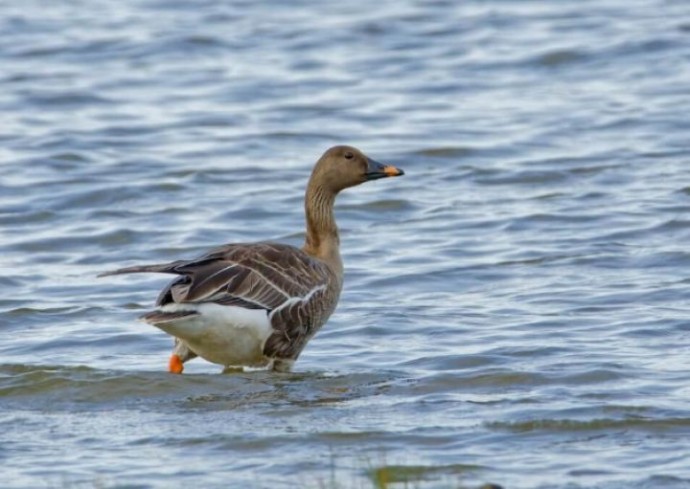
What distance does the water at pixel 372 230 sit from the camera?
8797 millimetres

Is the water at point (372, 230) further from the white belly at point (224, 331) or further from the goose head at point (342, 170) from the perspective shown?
the goose head at point (342, 170)

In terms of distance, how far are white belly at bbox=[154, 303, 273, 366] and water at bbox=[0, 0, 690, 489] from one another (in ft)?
0.55

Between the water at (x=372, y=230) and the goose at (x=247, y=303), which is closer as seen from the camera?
the water at (x=372, y=230)

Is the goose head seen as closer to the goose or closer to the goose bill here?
the goose bill

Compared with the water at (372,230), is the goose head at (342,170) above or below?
above

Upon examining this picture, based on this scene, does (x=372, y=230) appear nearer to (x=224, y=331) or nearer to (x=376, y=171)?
(x=376, y=171)

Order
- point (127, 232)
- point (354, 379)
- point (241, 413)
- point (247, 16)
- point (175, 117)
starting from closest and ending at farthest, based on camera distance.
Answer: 1. point (241, 413)
2. point (354, 379)
3. point (127, 232)
4. point (175, 117)
5. point (247, 16)

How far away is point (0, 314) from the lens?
489 inches

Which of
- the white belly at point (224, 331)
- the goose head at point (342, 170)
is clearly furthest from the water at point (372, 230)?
the goose head at point (342, 170)

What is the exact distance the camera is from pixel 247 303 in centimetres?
1044

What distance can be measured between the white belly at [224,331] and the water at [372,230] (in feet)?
0.55

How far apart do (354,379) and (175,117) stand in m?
10.4

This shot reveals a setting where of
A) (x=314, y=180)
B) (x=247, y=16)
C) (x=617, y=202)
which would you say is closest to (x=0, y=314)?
(x=314, y=180)

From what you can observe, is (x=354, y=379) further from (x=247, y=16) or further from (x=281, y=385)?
(x=247, y=16)
